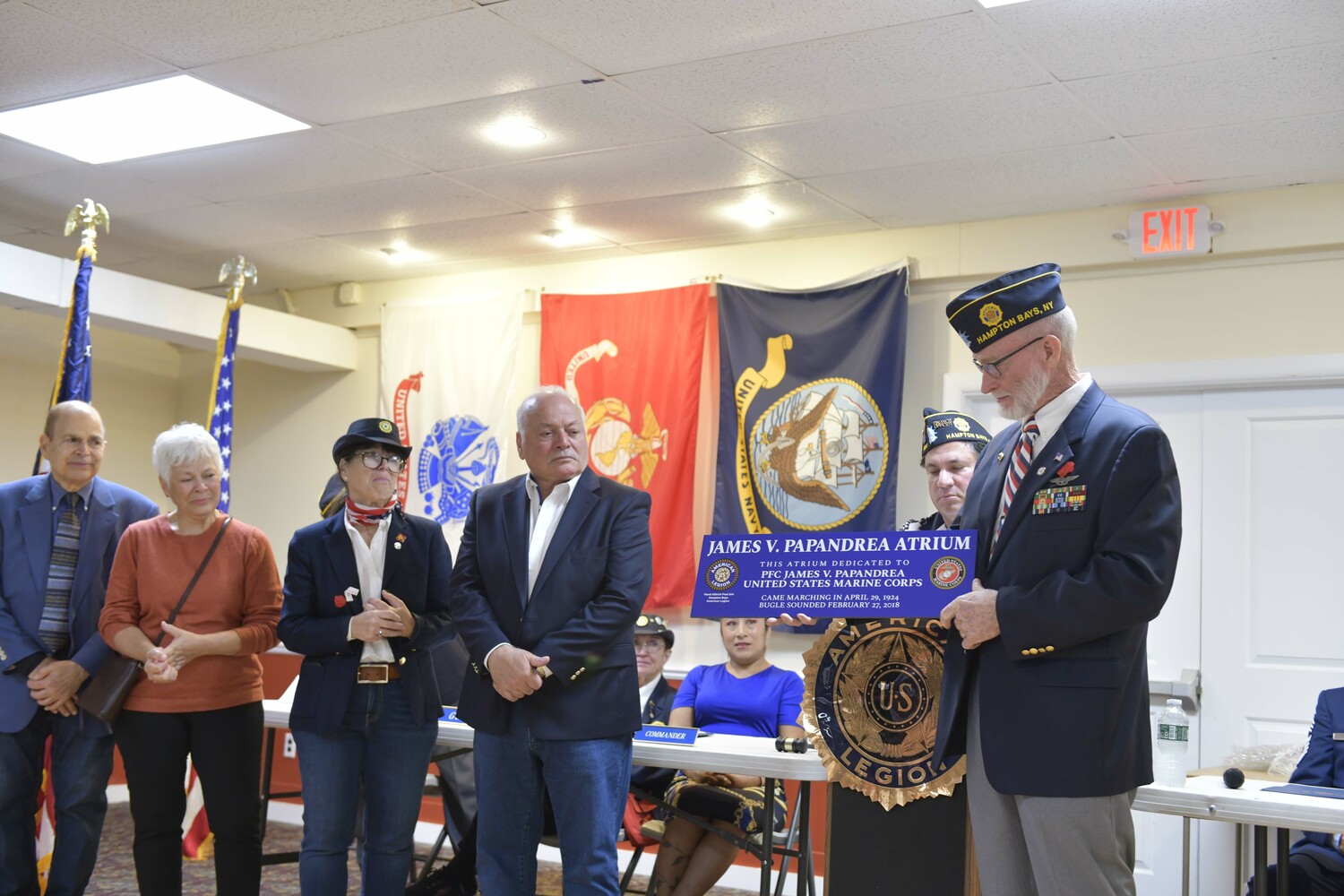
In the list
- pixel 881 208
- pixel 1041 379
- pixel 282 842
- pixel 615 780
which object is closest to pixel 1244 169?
pixel 881 208

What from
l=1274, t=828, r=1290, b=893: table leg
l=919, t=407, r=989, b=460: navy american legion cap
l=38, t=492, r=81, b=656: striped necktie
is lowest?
l=1274, t=828, r=1290, b=893: table leg

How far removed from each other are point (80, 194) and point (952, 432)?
398 centimetres

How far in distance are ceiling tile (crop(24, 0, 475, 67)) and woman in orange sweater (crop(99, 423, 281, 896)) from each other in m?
1.20

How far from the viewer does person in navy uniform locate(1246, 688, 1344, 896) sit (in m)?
3.49

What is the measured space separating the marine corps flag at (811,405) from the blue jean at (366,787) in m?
2.48

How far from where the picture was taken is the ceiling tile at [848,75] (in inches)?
145

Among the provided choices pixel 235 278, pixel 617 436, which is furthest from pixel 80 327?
pixel 617 436

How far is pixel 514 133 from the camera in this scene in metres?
4.56

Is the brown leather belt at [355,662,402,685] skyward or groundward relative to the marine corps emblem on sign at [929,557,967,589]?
groundward

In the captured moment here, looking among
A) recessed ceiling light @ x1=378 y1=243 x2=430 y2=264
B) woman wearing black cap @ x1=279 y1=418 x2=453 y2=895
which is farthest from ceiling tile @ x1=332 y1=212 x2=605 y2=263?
woman wearing black cap @ x1=279 y1=418 x2=453 y2=895

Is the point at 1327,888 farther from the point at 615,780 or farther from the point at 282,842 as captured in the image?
the point at 282,842

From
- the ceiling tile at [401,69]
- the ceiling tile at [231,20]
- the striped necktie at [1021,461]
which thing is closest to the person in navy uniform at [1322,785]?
the striped necktie at [1021,461]

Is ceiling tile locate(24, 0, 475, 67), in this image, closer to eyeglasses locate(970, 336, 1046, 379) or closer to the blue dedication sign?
the blue dedication sign

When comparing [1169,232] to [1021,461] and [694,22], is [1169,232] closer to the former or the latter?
[694,22]
